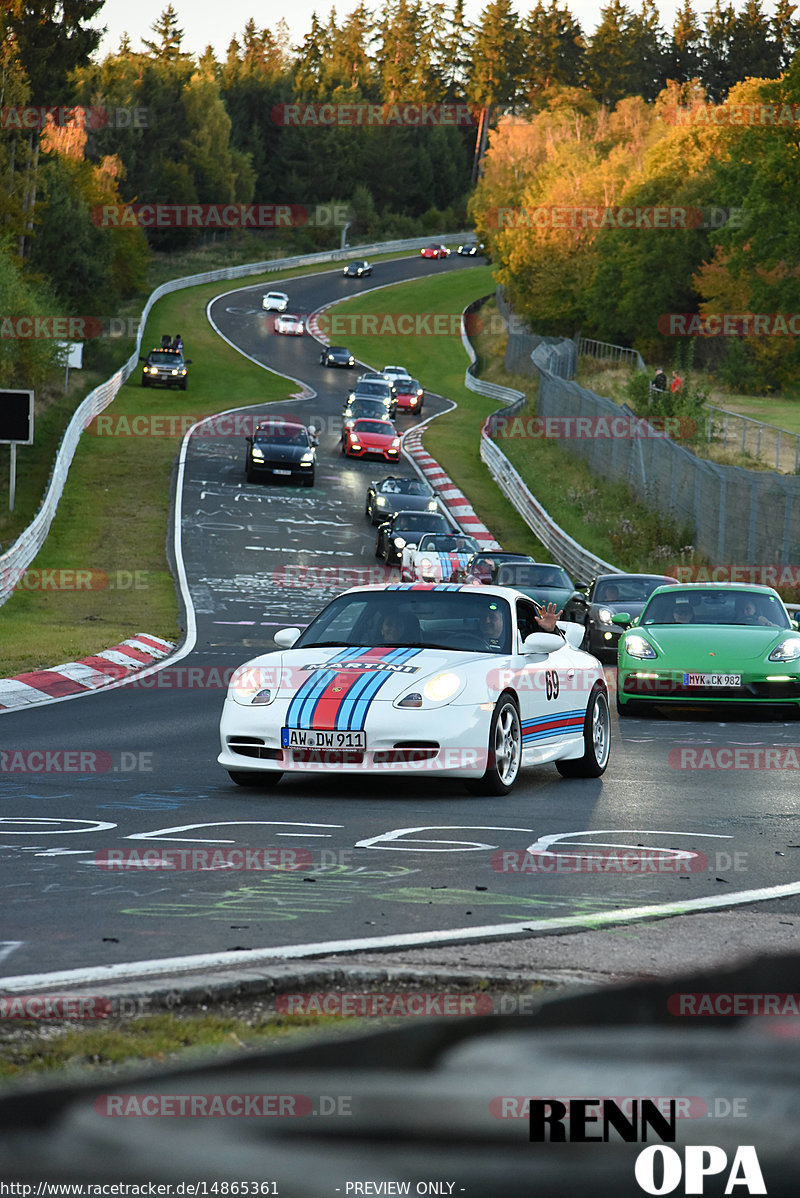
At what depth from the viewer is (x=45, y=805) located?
10.3 metres

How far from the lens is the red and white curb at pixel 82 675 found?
17844 millimetres

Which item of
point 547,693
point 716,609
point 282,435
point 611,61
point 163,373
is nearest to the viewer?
point 547,693

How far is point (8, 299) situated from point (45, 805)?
138 ft

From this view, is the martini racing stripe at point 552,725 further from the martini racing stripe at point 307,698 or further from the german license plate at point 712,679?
the german license plate at point 712,679

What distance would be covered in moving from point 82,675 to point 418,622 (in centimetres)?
877

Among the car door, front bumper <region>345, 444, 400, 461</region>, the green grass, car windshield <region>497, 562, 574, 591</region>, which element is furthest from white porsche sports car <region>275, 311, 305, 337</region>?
the green grass

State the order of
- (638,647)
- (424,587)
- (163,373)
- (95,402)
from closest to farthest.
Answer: (424,587) < (638,647) < (95,402) < (163,373)

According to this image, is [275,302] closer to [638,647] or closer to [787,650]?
[638,647]

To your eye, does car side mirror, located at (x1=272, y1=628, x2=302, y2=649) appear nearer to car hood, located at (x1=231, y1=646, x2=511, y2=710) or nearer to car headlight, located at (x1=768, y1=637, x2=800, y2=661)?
car hood, located at (x1=231, y1=646, x2=511, y2=710)

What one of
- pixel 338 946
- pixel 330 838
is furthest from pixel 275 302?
pixel 338 946

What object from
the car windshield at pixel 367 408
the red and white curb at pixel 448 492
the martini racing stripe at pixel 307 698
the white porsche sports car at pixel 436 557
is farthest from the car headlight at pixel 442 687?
the car windshield at pixel 367 408

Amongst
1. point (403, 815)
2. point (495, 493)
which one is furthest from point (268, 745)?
point (495, 493)

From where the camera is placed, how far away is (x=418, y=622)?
11938 mm

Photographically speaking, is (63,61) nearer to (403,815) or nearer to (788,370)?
(788,370)
